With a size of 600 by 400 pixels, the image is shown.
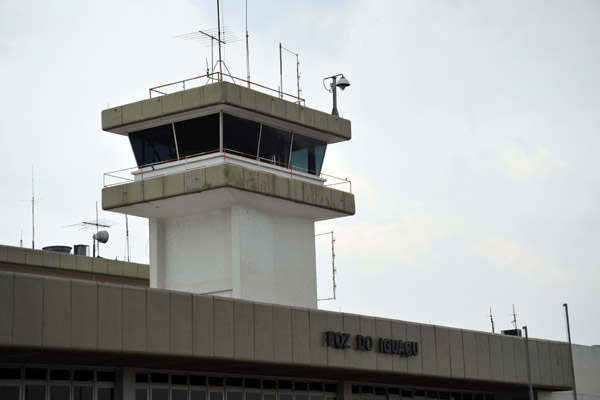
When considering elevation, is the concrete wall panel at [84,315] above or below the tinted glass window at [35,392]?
above

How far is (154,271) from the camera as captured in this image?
37688mm

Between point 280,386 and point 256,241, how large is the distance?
6.55m

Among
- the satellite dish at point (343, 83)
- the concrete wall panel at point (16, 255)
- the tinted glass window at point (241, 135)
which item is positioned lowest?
the concrete wall panel at point (16, 255)

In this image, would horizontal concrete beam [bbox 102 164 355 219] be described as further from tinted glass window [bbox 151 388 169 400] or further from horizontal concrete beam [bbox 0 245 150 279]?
tinted glass window [bbox 151 388 169 400]

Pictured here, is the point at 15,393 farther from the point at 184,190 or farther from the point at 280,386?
the point at 184,190

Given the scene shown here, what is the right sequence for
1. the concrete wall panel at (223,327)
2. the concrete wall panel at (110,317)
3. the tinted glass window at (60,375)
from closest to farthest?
the concrete wall panel at (110,317), the tinted glass window at (60,375), the concrete wall panel at (223,327)

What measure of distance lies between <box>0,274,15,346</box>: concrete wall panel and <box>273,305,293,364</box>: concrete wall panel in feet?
28.4

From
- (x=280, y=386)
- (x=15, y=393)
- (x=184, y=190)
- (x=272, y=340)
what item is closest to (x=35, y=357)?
(x=15, y=393)

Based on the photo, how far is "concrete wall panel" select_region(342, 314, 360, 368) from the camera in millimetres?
30547

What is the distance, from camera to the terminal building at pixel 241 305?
2523cm

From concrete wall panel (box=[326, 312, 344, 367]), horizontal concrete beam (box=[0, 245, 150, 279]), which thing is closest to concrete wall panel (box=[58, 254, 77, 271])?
horizontal concrete beam (box=[0, 245, 150, 279])

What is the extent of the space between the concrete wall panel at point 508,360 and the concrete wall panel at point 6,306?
840 inches

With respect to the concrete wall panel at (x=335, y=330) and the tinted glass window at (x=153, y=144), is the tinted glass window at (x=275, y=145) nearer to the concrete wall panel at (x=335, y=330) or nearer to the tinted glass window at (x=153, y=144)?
the tinted glass window at (x=153, y=144)

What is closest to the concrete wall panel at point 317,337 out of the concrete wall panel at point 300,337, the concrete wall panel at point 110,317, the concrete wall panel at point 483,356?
the concrete wall panel at point 300,337
